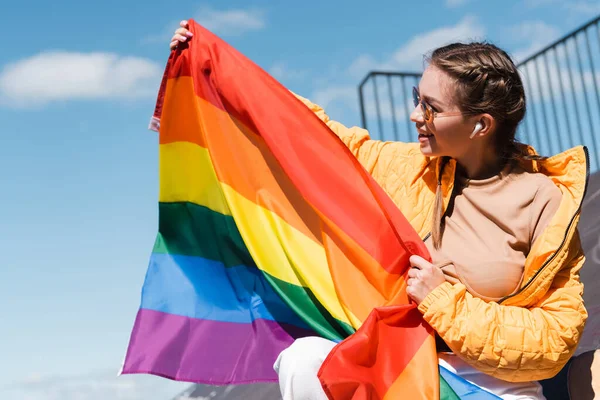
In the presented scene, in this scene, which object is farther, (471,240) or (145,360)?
(145,360)

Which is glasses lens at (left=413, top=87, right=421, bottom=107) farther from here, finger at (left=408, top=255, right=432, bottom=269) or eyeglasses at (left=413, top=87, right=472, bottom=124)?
finger at (left=408, top=255, right=432, bottom=269)

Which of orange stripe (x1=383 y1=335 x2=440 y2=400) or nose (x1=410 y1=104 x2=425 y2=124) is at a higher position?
nose (x1=410 y1=104 x2=425 y2=124)

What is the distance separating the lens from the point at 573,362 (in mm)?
2279

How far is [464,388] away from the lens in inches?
84.8

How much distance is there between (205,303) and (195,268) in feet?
0.49

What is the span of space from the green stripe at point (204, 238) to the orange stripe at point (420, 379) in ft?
2.05

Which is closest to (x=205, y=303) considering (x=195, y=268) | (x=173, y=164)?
(x=195, y=268)

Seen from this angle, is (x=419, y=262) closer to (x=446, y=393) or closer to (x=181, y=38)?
(x=446, y=393)

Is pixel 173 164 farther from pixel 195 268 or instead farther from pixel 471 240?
pixel 471 240

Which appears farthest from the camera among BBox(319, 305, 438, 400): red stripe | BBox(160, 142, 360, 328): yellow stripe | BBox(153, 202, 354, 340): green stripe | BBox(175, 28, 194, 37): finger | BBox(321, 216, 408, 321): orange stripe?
BBox(175, 28, 194, 37): finger

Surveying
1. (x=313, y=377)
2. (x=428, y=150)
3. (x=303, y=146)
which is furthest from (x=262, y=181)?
(x=313, y=377)

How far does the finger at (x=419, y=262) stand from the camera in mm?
2168

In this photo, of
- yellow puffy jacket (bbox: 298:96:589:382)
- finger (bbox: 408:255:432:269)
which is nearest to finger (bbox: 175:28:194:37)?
finger (bbox: 408:255:432:269)

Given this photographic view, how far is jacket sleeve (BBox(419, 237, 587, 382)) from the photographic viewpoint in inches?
80.1
